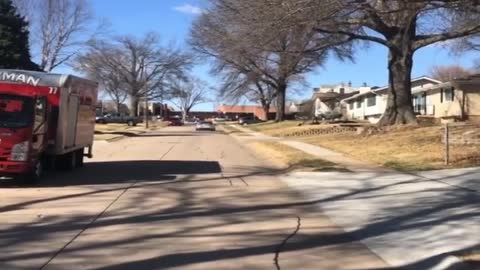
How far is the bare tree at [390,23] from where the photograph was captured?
55.3 feet

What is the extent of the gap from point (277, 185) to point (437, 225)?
21.3 feet

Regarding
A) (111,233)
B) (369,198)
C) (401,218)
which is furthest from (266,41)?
(111,233)

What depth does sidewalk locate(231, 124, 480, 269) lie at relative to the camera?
8.64 m

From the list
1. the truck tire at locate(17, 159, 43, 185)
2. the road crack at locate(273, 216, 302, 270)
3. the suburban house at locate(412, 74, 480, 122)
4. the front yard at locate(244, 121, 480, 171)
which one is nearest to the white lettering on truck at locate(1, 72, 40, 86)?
the truck tire at locate(17, 159, 43, 185)

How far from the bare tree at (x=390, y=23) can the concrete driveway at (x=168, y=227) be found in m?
4.38

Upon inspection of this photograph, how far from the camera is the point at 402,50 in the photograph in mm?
35938

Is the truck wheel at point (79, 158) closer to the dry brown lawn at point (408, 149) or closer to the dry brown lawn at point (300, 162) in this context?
the dry brown lawn at point (300, 162)

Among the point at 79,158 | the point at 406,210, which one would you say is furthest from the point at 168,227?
the point at 79,158

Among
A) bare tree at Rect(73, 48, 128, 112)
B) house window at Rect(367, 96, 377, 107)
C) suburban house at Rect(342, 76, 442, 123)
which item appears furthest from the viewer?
bare tree at Rect(73, 48, 128, 112)

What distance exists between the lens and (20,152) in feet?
48.2

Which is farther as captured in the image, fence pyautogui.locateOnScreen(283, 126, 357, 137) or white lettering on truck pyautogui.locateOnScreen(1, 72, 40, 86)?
fence pyautogui.locateOnScreen(283, 126, 357, 137)

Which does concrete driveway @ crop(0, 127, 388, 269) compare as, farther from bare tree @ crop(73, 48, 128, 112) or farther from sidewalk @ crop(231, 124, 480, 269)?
bare tree @ crop(73, 48, 128, 112)

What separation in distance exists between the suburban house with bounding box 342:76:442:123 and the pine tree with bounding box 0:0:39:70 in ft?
109

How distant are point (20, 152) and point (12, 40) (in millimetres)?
34189
